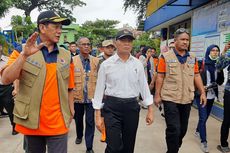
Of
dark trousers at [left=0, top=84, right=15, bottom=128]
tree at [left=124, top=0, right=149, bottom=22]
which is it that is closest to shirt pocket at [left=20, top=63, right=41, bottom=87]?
dark trousers at [left=0, top=84, right=15, bottom=128]

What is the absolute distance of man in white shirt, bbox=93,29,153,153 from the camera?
3.40 m

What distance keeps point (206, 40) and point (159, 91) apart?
4628mm

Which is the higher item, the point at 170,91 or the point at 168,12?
the point at 168,12

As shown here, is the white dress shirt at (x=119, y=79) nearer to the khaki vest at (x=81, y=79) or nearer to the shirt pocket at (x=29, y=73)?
the shirt pocket at (x=29, y=73)

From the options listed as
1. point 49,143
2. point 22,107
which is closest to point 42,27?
point 22,107

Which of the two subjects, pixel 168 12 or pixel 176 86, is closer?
pixel 176 86

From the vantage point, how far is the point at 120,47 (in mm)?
3475

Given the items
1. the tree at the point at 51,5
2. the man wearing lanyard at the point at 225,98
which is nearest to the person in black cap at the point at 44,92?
the man wearing lanyard at the point at 225,98

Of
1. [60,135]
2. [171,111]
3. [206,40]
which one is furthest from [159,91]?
[206,40]

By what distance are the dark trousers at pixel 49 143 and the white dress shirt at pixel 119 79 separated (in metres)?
0.81

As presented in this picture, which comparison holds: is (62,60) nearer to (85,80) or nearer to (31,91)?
(31,91)

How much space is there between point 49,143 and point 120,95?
986mm

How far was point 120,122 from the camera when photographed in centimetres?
345

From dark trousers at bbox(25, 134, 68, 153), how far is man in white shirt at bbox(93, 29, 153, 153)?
0.72 meters
